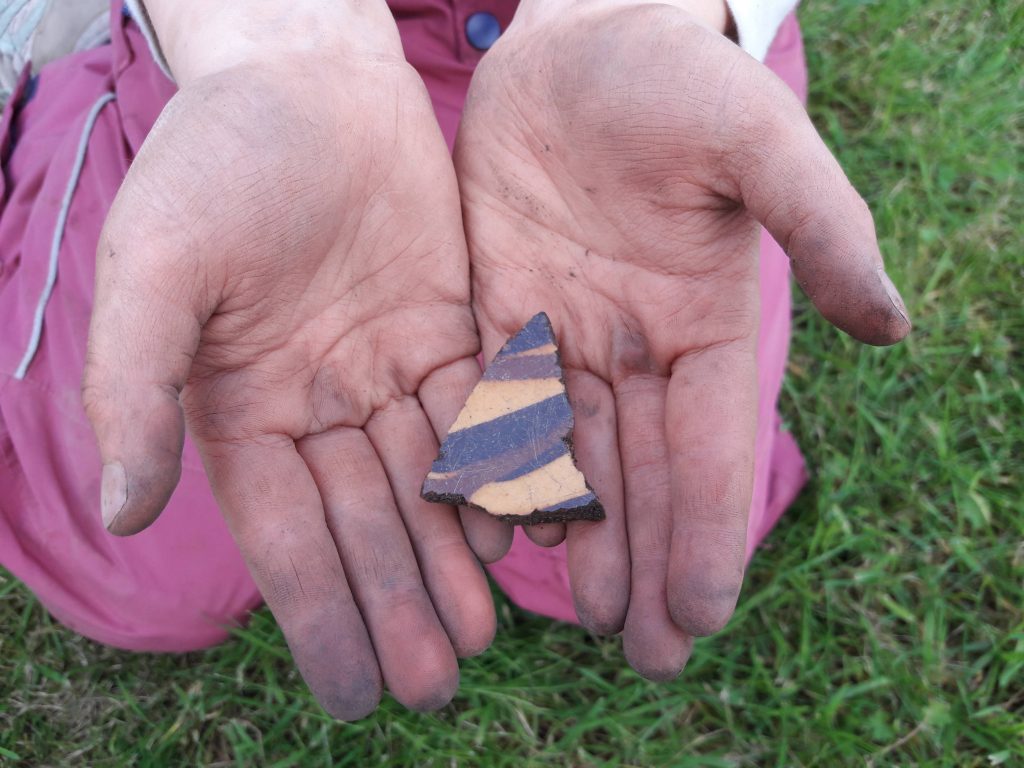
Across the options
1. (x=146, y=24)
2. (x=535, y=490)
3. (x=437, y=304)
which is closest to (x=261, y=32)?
(x=146, y=24)

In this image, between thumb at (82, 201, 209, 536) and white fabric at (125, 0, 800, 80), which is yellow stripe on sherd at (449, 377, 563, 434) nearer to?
thumb at (82, 201, 209, 536)

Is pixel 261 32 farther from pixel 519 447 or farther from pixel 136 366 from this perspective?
pixel 519 447

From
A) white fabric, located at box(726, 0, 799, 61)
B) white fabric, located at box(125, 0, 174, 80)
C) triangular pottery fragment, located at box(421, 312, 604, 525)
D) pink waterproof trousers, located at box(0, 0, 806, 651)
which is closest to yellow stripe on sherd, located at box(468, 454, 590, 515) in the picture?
triangular pottery fragment, located at box(421, 312, 604, 525)

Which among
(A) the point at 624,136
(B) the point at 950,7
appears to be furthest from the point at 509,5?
(B) the point at 950,7

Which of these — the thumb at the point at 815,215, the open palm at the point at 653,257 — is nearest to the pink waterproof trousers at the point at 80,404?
the open palm at the point at 653,257

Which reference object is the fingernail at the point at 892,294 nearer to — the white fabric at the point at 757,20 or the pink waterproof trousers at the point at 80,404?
the pink waterproof trousers at the point at 80,404

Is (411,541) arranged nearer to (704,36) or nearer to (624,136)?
(624,136)
